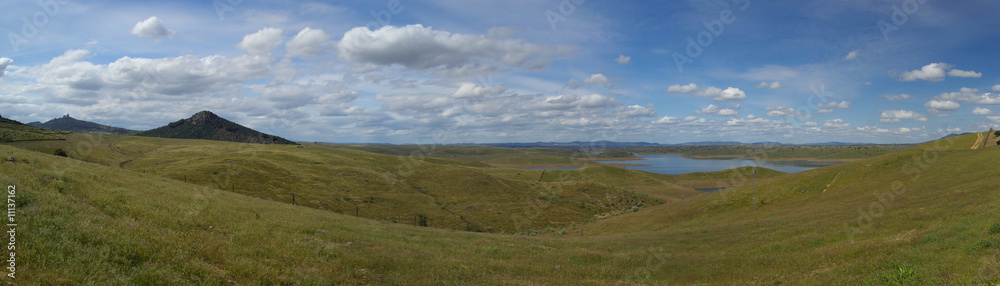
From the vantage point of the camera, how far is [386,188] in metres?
84.0

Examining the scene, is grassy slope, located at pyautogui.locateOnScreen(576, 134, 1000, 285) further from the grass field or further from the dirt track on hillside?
the dirt track on hillside

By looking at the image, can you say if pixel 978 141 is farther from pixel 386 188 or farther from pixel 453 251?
pixel 386 188

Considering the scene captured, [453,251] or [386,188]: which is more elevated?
[453,251]

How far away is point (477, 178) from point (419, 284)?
89919 millimetres

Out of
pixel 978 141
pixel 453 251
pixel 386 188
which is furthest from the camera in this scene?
pixel 386 188

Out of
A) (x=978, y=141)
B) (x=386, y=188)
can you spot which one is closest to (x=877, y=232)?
(x=978, y=141)

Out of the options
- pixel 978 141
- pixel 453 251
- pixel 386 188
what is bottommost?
pixel 386 188

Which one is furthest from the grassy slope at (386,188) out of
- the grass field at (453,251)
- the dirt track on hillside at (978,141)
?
the dirt track on hillside at (978,141)

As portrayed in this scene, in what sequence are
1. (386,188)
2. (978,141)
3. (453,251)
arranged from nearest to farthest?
(453,251) < (978,141) < (386,188)

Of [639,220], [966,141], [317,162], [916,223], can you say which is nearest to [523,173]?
[317,162]

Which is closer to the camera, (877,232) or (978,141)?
(877,232)

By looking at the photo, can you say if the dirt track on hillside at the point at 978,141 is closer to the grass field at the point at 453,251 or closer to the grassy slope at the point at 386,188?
the grass field at the point at 453,251

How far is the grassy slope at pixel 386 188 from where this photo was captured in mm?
59688

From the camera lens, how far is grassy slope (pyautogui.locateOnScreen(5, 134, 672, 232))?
59.7m
